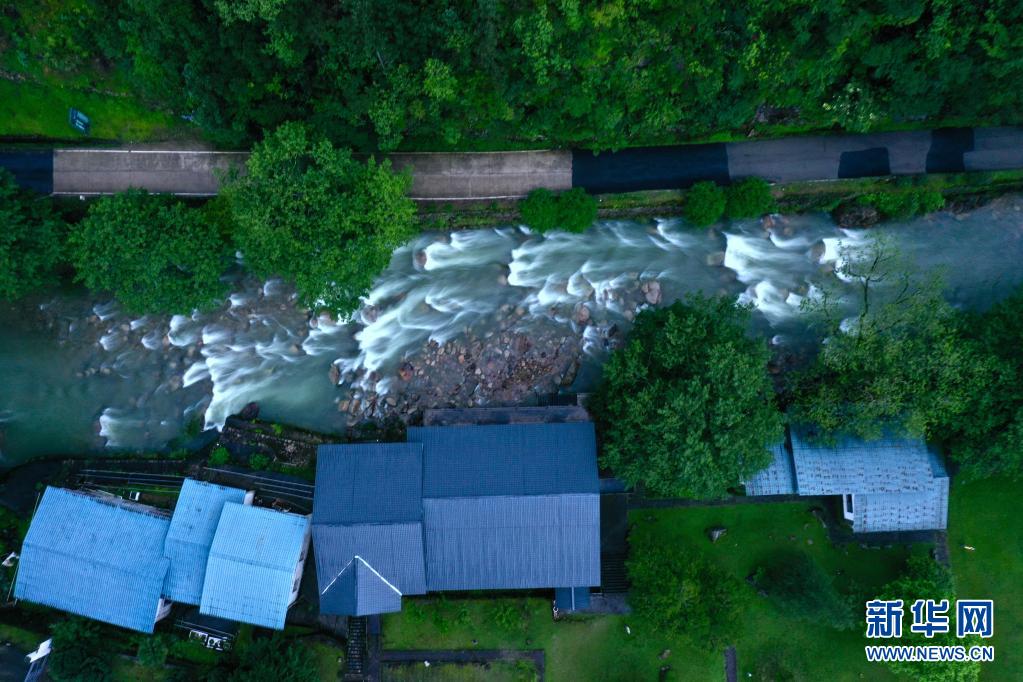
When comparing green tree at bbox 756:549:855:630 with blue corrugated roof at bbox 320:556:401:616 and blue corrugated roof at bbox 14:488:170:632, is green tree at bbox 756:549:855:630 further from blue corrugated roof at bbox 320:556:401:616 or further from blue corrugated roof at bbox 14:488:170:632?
blue corrugated roof at bbox 14:488:170:632

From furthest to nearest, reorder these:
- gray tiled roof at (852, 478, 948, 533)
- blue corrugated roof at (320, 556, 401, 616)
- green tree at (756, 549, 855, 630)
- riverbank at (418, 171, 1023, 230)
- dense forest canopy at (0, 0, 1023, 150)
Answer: riverbank at (418, 171, 1023, 230)
gray tiled roof at (852, 478, 948, 533)
green tree at (756, 549, 855, 630)
blue corrugated roof at (320, 556, 401, 616)
dense forest canopy at (0, 0, 1023, 150)

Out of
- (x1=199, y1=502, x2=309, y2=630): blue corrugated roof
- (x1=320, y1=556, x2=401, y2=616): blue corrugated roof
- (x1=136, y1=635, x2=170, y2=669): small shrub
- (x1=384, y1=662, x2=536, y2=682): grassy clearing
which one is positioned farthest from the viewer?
(x1=384, y1=662, x2=536, y2=682): grassy clearing

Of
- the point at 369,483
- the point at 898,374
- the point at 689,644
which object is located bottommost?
the point at 689,644

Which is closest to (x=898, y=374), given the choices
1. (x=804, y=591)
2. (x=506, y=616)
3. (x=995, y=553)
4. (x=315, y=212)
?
(x=804, y=591)

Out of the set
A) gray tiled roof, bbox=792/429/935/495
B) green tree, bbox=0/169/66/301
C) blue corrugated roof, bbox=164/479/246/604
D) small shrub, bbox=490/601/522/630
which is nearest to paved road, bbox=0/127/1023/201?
green tree, bbox=0/169/66/301

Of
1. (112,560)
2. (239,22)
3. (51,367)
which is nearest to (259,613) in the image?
(112,560)

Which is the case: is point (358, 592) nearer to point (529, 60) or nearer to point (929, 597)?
point (529, 60)
